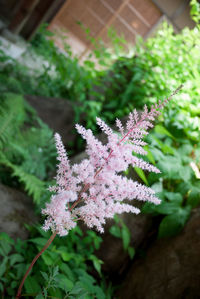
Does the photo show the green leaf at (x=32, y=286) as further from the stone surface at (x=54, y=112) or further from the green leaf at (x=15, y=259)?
the stone surface at (x=54, y=112)

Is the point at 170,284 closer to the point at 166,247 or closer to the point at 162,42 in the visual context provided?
the point at 166,247

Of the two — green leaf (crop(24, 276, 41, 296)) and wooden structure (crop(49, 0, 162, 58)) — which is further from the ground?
wooden structure (crop(49, 0, 162, 58))

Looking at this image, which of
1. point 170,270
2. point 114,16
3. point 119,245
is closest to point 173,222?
point 170,270

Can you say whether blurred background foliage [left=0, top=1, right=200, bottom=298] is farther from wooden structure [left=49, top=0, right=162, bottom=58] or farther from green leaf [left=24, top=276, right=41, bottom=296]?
wooden structure [left=49, top=0, right=162, bottom=58]

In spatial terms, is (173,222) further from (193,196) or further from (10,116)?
(10,116)

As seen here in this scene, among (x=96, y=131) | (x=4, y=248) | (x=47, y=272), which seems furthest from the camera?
(x=4, y=248)

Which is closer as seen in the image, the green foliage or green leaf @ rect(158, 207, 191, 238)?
the green foliage

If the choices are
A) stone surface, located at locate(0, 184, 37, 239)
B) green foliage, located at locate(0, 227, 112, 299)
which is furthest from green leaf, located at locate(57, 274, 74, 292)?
stone surface, located at locate(0, 184, 37, 239)
